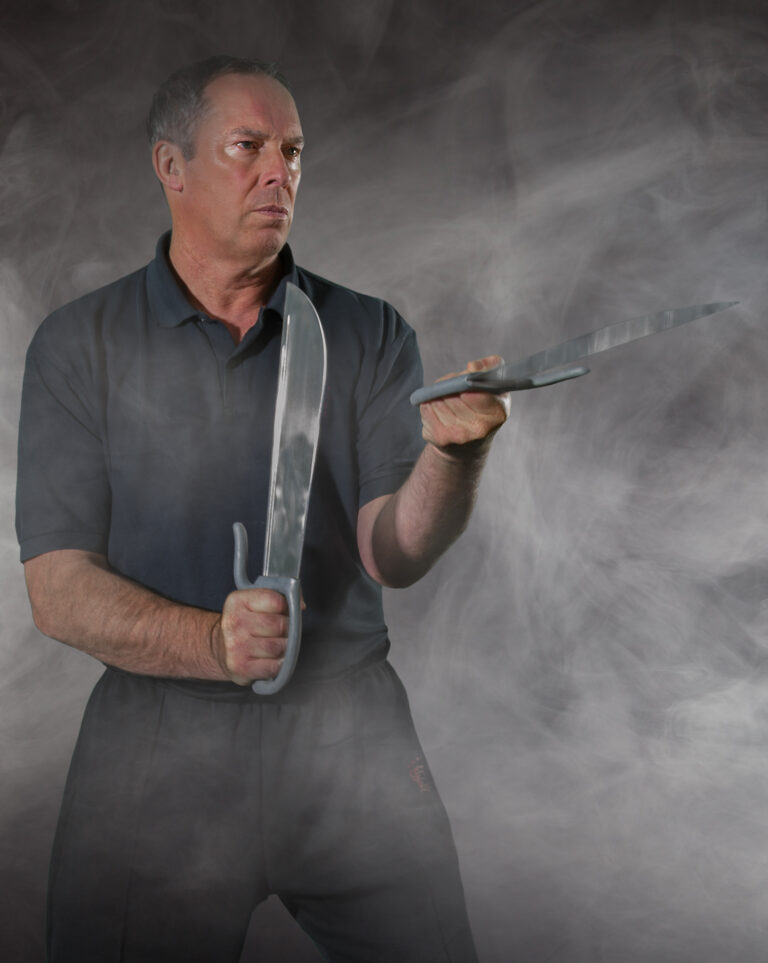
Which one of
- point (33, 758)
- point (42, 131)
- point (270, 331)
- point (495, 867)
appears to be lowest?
point (495, 867)

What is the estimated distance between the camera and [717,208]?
943mm

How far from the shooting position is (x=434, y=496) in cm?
68

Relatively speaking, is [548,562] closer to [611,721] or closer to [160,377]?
[611,721]

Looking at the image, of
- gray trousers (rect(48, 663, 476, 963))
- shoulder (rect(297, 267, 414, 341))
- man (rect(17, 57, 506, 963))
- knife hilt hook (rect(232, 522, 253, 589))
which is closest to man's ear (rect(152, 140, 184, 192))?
man (rect(17, 57, 506, 963))

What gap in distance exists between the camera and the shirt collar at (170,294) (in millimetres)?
767

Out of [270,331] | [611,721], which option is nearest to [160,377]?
[270,331]

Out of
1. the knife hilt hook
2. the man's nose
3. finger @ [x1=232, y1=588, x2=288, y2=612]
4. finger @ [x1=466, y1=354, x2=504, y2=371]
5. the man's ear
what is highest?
the man's ear

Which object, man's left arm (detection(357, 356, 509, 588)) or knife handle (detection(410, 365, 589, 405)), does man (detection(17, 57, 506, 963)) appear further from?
knife handle (detection(410, 365, 589, 405))

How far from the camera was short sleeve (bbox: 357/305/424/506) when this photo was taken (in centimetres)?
77

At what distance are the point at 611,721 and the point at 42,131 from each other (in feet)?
2.90

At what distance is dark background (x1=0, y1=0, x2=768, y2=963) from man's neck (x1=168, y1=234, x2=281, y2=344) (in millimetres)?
212

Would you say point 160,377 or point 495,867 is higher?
point 160,377

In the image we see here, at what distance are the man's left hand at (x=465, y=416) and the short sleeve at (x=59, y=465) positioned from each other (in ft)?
1.02

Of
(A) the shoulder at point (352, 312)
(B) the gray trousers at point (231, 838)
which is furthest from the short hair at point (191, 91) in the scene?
(B) the gray trousers at point (231, 838)
